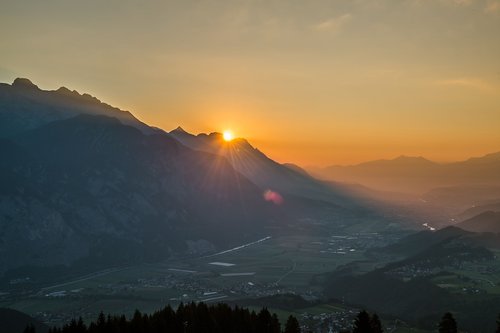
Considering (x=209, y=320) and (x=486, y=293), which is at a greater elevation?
(x=209, y=320)

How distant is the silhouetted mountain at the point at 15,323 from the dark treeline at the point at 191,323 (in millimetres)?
77011

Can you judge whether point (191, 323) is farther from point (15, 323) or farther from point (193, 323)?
point (15, 323)

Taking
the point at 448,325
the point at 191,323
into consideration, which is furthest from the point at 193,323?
the point at 448,325

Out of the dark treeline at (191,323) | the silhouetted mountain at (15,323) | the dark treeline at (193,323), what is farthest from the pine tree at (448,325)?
the silhouetted mountain at (15,323)

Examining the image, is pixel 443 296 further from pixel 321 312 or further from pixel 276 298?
pixel 276 298

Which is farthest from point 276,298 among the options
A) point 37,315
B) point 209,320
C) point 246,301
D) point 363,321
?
point 363,321

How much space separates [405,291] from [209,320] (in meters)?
129

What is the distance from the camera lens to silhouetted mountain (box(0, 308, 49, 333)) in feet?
488

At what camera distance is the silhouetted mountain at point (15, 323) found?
149 meters

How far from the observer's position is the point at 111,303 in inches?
7697

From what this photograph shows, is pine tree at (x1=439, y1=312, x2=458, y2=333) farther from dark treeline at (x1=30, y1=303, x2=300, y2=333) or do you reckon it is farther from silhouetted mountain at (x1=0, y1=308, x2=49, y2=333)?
silhouetted mountain at (x1=0, y1=308, x2=49, y2=333)

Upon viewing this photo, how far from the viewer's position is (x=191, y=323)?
81.7 metres

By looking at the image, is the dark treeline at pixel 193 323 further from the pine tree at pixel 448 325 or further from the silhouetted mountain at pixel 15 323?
the silhouetted mountain at pixel 15 323

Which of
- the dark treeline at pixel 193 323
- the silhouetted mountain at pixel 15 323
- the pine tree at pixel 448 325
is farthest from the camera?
the silhouetted mountain at pixel 15 323
